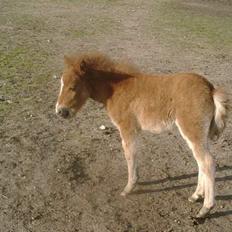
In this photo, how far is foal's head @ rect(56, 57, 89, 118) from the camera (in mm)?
5828

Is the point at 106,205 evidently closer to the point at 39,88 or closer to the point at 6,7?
the point at 39,88

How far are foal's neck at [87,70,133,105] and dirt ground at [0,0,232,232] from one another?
1066mm

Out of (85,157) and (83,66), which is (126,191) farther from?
(83,66)

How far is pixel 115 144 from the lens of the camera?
23.3ft

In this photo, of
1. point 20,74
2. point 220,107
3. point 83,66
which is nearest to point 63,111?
A: point 83,66

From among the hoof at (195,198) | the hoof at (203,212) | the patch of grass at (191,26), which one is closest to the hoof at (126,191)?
the hoof at (195,198)

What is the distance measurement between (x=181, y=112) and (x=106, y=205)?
137cm

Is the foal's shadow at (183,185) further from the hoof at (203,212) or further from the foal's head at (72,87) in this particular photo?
the foal's head at (72,87)

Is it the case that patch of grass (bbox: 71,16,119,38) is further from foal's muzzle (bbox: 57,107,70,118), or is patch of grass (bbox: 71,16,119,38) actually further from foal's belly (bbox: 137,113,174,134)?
foal's belly (bbox: 137,113,174,134)

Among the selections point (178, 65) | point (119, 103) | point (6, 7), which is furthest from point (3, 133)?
point (6, 7)

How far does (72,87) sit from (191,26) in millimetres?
10260

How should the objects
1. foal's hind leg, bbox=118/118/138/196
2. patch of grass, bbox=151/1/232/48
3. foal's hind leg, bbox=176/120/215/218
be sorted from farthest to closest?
patch of grass, bbox=151/1/232/48 < foal's hind leg, bbox=118/118/138/196 < foal's hind leg, bbox=176/120/215/218

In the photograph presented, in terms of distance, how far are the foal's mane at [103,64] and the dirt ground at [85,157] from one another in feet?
4.32

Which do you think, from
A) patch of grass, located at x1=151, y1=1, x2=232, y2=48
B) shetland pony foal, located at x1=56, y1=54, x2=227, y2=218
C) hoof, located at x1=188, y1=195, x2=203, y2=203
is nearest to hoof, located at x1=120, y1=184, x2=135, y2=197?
shetland pony foal, located at x1=56, y1=54, x2=227, y2=218
